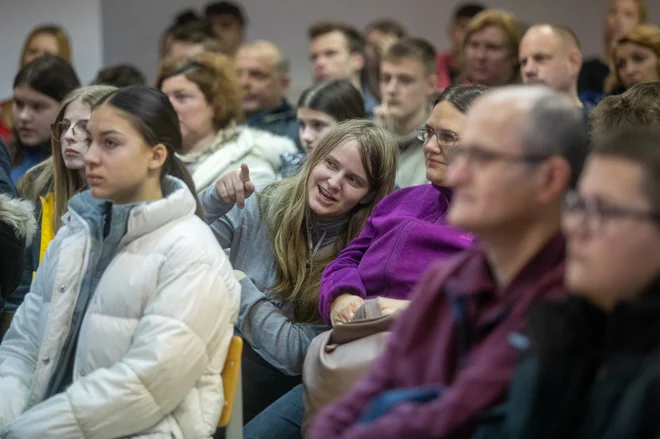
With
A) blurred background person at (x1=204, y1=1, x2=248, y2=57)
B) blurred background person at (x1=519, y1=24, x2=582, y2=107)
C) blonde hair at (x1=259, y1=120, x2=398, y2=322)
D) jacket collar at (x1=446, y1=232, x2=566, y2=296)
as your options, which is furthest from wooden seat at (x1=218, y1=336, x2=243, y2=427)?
blurred background person at (x1=204, y1=1, x2=248, y2=57)

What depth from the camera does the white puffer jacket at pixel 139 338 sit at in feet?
7.07

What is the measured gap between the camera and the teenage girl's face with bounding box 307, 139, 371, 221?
2.84m

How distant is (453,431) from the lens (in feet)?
5.11

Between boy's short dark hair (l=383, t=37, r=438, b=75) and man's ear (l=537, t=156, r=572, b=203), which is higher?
man's ear (l=537, t=156, r=572, b=203)

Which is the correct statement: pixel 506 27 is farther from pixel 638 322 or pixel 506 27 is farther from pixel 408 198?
pixel 638 322

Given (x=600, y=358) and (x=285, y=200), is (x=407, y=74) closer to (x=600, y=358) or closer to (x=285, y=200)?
(x=285, y=200)

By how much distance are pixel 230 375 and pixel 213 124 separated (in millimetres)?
2118

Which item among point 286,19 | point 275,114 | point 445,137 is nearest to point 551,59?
point 275,114

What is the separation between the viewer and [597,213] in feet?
4.86

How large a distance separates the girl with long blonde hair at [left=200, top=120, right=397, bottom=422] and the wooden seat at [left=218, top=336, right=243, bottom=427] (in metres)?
0.41

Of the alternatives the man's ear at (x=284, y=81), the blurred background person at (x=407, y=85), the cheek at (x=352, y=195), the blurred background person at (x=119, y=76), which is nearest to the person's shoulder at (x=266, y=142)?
the blurred background person at (x=407, y=85)

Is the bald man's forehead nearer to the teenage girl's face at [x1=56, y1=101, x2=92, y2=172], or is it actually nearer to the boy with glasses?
the teenage girl's face at [x1=56, y1=101, x2=92, y2=172]

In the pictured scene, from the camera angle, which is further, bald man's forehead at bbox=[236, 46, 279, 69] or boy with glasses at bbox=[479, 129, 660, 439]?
bald man's forehead at bbox=[236, 46, 279, 69]

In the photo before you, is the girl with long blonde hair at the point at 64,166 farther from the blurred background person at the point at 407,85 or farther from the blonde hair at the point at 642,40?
the blonde hair at the point at 642,40
